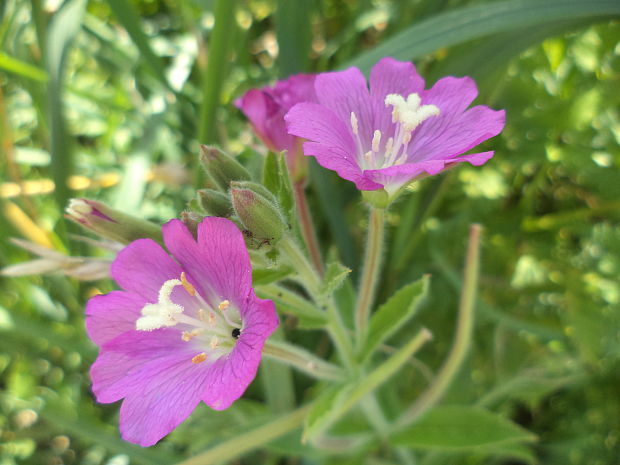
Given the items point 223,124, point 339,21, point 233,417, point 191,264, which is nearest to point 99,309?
point 191,264

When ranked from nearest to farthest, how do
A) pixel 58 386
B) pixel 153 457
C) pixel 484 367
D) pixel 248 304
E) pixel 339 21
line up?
pixel 248 304 → pixel 153 457 → pixel 484 367 → pixel 58 386 → pixel 339 21

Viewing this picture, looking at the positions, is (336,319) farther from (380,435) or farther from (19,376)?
(19,376)

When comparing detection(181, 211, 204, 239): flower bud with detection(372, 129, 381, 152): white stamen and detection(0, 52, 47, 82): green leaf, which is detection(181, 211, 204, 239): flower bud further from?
detection(0, 52, 47, 82): green leaf

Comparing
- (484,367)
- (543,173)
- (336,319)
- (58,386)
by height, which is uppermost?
(336,319)

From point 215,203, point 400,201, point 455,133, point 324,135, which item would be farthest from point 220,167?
point 400,201

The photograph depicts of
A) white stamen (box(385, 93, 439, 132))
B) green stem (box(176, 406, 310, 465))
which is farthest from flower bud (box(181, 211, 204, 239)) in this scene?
green stem (box(176, 406, 310, 465))

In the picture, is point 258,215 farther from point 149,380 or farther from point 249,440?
point 249,440
